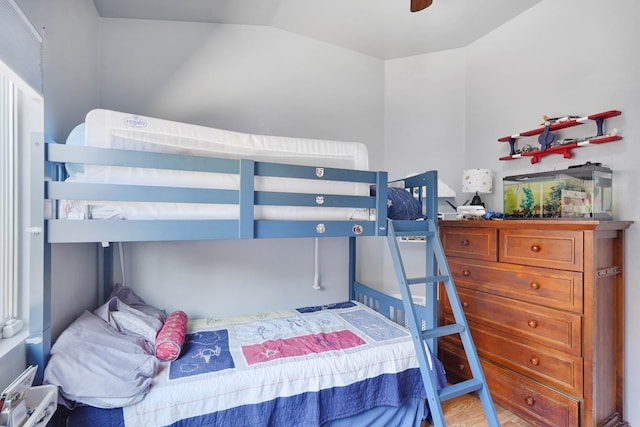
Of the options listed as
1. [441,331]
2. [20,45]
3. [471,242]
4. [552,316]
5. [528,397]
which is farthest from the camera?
[471,242]

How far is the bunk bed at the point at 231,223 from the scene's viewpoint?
125 centimetres

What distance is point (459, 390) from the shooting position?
151 centimetres

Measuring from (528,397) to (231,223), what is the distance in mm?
2110

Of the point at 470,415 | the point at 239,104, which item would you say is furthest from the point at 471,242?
the point at 239,104

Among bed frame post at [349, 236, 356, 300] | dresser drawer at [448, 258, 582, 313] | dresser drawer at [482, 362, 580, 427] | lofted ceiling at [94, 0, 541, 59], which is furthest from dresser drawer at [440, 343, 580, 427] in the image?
lofted ceiling at [94, 0, 541, 59]

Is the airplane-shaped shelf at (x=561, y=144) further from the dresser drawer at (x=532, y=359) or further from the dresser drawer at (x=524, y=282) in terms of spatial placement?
the dresser drawer at (x=532, y=359)

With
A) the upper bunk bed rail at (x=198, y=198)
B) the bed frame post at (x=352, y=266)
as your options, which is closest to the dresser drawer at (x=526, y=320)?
the bed frame post at (x=352, y=266)

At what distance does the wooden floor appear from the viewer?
1909 millimetres

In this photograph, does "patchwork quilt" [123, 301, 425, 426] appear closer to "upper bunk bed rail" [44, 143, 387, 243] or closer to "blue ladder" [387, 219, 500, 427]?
"blue ladder" [387, 219, 500, 427]

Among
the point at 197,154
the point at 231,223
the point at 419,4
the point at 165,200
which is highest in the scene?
the point at 419,4

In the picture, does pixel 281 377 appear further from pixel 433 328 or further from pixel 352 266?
pixel 352 266

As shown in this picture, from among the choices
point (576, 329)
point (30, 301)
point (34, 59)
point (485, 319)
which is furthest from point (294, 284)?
point (34, 59)

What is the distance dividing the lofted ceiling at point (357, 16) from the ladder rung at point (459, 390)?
2595 mm

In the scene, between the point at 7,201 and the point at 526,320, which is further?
the point at 526,320
